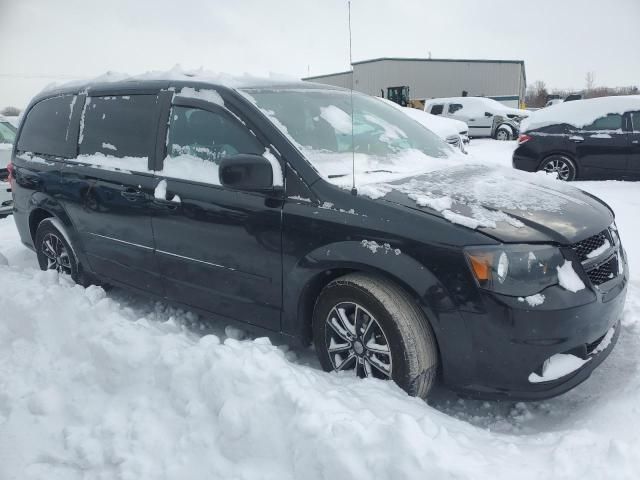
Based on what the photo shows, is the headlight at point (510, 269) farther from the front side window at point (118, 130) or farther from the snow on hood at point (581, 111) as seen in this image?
the snow on hood at point (581, 111)

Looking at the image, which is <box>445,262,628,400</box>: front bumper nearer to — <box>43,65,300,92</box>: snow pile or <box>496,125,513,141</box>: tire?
<box>43,65,300,92</box>: snow pile

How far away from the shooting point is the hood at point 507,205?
235cm

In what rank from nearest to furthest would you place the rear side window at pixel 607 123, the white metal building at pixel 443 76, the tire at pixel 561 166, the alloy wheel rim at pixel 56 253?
Result: the alloy wheel rim at pixel 56 253 < the rear side window at pixel 607 123 < the tire at pixel 561 166 < the white metal building at pixel 443 76

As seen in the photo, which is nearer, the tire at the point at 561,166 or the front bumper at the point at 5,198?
the front bumper at the point at 5,198

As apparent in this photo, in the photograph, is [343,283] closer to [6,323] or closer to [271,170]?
[271,170]

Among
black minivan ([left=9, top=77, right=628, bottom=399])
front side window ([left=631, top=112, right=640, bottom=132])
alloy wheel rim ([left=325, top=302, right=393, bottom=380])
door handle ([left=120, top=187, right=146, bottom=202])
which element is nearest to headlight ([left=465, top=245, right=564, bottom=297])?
black minivan ([left=9, top=77, right=628, bottom=399])

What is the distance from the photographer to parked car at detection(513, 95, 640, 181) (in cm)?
827

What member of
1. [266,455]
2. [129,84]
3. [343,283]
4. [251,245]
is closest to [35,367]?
[251,245]

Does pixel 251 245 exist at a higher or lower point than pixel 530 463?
higher

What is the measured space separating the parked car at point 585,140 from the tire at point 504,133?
1110 cm

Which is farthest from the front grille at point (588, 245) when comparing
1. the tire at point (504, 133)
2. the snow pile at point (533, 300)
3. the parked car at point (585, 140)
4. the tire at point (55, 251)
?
the tire at point (504, 133)

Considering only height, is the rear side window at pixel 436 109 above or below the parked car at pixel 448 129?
above

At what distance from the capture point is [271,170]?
8.88 ft

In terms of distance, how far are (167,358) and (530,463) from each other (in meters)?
1.66
